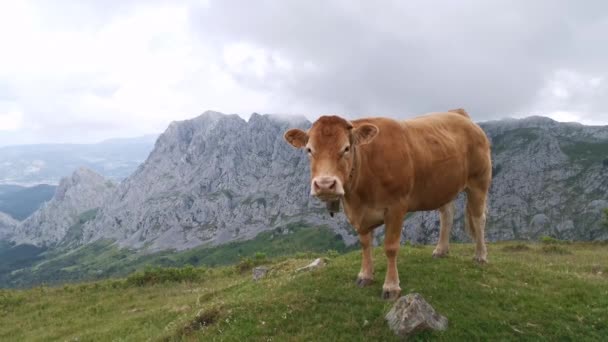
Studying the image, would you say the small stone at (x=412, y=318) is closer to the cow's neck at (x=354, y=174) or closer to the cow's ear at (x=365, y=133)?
the cow's neck at (x=354, y=174)

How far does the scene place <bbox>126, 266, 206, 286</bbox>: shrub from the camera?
30656 mm

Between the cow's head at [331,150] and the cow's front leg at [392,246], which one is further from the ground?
the cow's head at [331,150]

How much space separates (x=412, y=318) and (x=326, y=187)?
4.14 metres

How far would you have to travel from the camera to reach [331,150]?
10.7 meters

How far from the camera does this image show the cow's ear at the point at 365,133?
36.8 ft

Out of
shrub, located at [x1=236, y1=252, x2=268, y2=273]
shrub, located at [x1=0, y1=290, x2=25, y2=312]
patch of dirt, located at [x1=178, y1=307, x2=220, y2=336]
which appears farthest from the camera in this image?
shrub, located at [x1=236, y1=252, x2=268, y2=273]

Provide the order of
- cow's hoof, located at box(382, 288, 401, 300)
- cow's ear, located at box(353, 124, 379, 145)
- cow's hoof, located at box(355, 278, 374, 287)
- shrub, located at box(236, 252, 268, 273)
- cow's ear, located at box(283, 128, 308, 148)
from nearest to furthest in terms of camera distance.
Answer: cow's ear, located at box(353, 124, 379, 145), cow's ear, located at box(283, 128, 308, 148), cow's hoof, located at box(382, 288, 401, 300), cow's hoof, located at box(355, 278, 374, 287), shrub, located at box(236, 252, 268, 273)

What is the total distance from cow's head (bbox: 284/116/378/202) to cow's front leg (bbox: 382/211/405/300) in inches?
77.5

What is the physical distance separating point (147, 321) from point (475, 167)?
14.8m

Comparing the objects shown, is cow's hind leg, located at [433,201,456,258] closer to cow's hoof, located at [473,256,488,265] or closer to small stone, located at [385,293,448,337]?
cow's hoof, located at [473,256,488,265]

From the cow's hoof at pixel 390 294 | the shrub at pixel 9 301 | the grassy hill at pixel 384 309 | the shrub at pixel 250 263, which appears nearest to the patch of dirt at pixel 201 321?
the grassy hill at pixel 384 309

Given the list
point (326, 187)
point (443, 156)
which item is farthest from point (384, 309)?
point (443, 156)

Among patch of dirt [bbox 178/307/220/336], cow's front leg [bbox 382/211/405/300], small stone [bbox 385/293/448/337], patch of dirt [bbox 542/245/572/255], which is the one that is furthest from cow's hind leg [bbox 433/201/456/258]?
patch of dirt [bbox 542/245/572/255]

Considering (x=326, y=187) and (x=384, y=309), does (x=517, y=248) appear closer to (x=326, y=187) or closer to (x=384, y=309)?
(x=384, y=309)
